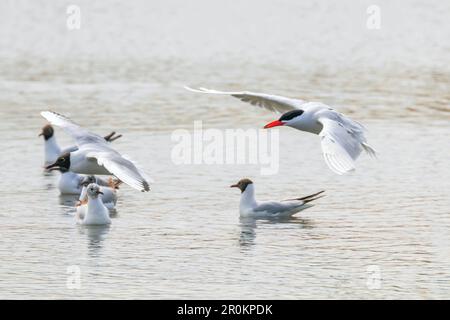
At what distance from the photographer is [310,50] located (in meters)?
28.5

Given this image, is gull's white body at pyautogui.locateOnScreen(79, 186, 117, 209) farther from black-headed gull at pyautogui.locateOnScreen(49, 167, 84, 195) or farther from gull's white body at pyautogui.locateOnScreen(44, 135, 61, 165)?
gull's white body at pyautogui.locateOnScreen(44, 135, 61, 165)

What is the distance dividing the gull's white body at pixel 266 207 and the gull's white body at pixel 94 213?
5.42 feet

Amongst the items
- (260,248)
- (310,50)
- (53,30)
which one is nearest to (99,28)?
(53,30)

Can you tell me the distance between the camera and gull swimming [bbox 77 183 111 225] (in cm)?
1454

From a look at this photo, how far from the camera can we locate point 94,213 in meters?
14.5

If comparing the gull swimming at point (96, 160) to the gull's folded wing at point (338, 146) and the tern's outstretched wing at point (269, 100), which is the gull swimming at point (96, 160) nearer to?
the tern's outstretched wing at point (269, 100)

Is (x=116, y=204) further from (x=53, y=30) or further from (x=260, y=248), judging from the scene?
(x=53, y=30)

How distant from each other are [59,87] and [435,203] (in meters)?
Result: 11.0

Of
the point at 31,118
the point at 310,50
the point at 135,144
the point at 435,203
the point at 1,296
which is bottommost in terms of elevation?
the point at 1,296

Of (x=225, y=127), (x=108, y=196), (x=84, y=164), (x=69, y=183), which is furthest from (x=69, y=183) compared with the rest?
(x=225, y=127)

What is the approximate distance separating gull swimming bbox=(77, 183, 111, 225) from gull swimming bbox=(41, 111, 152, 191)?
0.40 m

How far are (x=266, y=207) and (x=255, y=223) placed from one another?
13.0 inches

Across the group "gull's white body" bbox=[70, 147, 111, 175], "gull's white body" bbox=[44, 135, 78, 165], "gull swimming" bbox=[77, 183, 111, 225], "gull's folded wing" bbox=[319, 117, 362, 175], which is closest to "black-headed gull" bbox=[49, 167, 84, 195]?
"gull's white body" bbox=[70, 147, 111, 175]

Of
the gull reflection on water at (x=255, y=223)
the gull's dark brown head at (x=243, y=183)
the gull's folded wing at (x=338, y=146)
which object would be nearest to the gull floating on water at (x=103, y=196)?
the gull's dark brown head at (x=243, y=183)
